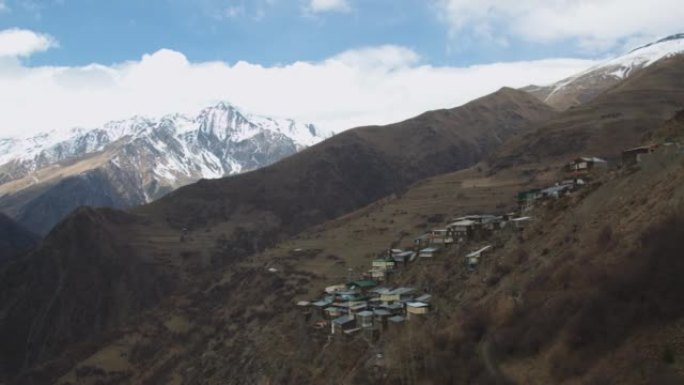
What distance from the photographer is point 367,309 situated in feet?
184

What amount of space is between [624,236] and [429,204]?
4042 inches

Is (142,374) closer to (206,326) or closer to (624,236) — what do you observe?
(206,326)

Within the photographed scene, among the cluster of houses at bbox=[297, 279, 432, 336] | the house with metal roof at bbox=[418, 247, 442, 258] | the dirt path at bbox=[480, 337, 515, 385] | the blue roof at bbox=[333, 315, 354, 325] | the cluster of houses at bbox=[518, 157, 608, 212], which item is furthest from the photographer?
the house with metal roof at bbox=[418, 247, 442, 258]

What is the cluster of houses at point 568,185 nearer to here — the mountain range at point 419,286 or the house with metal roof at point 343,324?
the mountain range at point 419,286

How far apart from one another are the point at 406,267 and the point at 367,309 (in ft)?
51.5

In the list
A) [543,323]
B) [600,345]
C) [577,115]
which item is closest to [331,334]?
[543,323]

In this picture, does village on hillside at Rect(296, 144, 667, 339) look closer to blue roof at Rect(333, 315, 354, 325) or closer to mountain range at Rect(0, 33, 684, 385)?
blue roof at Rect(333, 315, 354, 325)

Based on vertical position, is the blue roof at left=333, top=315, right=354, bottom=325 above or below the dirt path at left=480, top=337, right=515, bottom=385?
below

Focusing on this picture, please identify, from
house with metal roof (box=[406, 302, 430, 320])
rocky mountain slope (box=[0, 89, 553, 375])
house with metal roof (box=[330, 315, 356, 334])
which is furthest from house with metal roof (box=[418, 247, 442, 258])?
rocky mountain slope (box=[0, 89, 553, 375])

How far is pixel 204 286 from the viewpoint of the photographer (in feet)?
426

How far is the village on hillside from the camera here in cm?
5172

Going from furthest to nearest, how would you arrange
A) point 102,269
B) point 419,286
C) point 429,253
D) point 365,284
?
1. point 102,269
2. point 365,284
3. point 429,253
4. point 419,286

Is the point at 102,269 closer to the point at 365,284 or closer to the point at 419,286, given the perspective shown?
the point at 365,284

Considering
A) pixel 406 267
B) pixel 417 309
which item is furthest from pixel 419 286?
pixel 406 267
